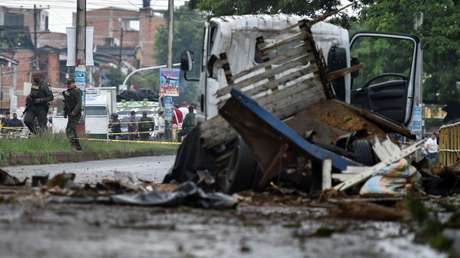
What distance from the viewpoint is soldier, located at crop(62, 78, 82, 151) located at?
1129 inches

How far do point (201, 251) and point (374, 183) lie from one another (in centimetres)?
620

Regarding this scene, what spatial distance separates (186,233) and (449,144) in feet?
49.7

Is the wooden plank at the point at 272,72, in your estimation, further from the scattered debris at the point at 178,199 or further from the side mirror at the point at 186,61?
the side mirror at the point at 186,61

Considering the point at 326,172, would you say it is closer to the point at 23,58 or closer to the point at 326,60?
the point at 326,60

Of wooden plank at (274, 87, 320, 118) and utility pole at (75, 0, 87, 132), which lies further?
utility pole at (75, 0, 87, 132)

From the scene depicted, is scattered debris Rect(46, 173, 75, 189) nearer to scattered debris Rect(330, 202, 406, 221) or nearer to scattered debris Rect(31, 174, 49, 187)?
scattered debris Rect(31, 174, 49, 187)

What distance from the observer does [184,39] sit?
400ft

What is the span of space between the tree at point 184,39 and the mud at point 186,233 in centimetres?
9897

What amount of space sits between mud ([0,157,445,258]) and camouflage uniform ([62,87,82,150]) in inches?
659

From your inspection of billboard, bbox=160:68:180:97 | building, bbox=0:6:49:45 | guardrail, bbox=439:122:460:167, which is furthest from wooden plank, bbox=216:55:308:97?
building, bbox=0:6:49:45

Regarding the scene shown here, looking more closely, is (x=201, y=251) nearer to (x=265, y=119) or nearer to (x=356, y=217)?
(x=356, y=217)

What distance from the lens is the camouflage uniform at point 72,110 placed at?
28688mm

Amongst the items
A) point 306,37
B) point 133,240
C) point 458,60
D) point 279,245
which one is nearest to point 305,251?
→ point 279,245

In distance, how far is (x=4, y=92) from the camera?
3871 inches
